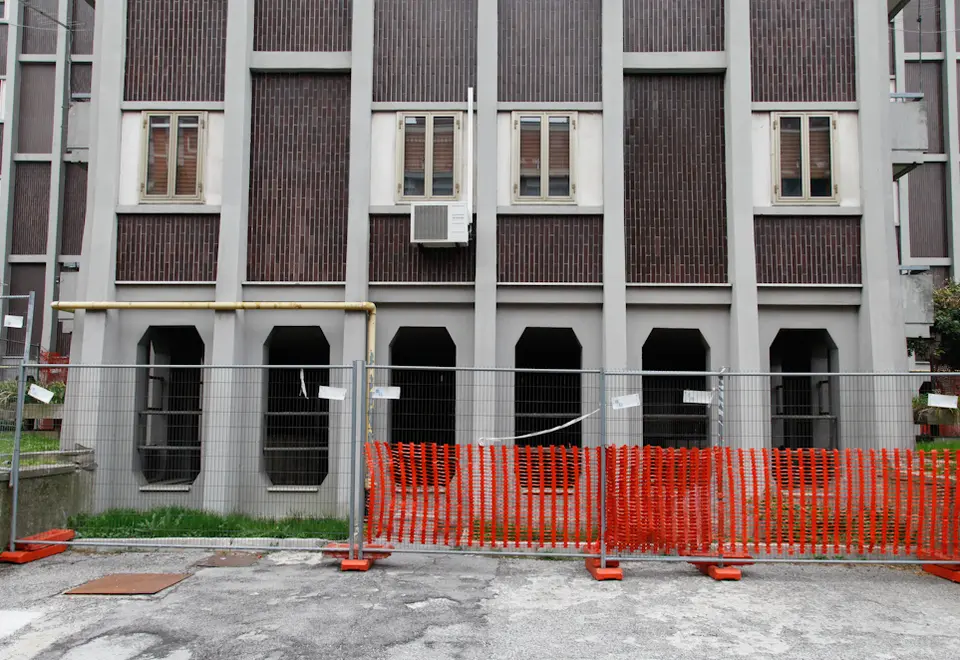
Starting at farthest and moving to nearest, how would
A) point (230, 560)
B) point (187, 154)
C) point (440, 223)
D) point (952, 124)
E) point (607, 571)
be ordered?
point (952, 124) → point (187, 154) → point (440, 223) → point (230, 560) → point (607, 571)

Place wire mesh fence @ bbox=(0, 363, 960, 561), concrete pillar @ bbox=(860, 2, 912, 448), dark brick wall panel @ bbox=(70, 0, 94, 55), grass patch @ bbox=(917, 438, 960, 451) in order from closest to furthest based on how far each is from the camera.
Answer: wire mesh fence @ bbox=(0, 363, 960, 561)
concrete pillar @ bbox=(860, 2, 912, 448)
grass patch @ bbox=(917, 438, 960, 451)
dark brick wall panel @ bbox=(70, 0, 94, 55)

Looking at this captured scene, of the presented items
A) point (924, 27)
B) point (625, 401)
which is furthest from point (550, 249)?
point (924, 27)

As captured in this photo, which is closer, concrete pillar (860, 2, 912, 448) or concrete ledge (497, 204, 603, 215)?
concrete pillar (860, 2, 912, 448)

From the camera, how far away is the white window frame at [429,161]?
12.3 metres

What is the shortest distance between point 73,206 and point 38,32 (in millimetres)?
6541

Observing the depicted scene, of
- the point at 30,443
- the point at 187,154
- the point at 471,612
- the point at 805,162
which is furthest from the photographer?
the point at 187,154

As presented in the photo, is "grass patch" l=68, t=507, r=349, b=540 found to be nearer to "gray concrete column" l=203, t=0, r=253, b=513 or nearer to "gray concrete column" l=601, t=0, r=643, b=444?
"gray concrete column" l=203, t=0, r=253, b=513

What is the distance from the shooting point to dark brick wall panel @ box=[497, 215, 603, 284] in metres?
12.0

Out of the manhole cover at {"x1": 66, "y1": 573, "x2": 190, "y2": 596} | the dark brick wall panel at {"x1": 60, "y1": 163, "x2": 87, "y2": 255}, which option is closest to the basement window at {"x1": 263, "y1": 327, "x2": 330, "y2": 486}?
the manhole cover at {"x1": 66, "y1": 573, "x2": 190, "y2": 596}

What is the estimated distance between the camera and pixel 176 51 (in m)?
12.6

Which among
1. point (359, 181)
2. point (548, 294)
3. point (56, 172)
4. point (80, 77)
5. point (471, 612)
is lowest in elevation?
point (471, 612)

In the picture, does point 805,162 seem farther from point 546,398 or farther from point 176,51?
point 176,51

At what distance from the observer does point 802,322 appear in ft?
39.7

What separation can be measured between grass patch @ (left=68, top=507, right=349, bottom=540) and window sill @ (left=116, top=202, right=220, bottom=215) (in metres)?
4.57
